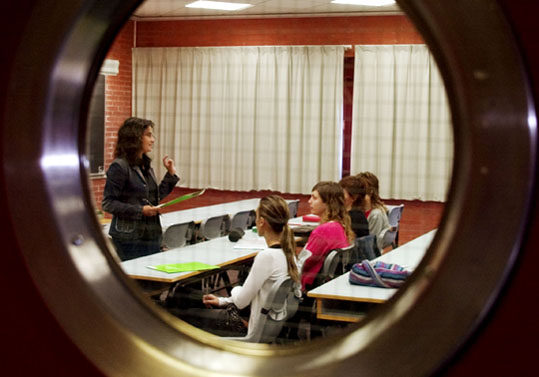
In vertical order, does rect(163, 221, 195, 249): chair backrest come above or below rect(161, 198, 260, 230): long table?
below

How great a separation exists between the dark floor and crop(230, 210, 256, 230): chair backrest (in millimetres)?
139

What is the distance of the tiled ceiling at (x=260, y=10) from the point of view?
2.85 feet

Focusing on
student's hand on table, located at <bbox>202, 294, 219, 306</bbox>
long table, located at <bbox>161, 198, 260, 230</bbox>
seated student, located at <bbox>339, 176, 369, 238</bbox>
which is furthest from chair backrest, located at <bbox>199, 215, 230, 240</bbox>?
seated student, located at <bbox>339, 176, 369, 238</bbox>

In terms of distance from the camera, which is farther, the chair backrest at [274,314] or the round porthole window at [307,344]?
the chair backrest at [274,314]

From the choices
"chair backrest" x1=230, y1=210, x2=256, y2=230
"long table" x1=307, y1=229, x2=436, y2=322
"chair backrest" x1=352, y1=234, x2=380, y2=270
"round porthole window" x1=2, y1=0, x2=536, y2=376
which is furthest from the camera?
"chair backrest" x1=230, y1=210, x2=256, y2=230

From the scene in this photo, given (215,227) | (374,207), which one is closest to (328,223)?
(374,207)

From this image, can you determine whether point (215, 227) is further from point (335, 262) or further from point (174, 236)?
point (335, 262)

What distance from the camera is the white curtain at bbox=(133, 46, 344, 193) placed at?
889mm

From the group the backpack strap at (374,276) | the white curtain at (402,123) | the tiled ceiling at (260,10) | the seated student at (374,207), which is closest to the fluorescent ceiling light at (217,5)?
the tiled ceiling at (260,10)

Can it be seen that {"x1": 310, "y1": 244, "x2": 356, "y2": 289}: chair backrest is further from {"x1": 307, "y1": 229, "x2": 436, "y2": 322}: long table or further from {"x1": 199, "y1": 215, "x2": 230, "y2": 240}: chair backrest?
{"x1": 199, "y1": 215, "x2": 230, "y2": 240}: chair backrest

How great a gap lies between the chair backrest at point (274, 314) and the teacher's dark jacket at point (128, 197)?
24 centimetres

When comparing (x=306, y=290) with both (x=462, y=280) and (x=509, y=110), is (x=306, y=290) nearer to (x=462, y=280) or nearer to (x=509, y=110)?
(x=462, y=280)

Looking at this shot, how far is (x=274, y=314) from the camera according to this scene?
1.01m

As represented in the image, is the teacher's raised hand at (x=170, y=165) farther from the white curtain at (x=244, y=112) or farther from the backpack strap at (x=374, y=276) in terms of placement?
the backpack strap at (x=374, y=276)
